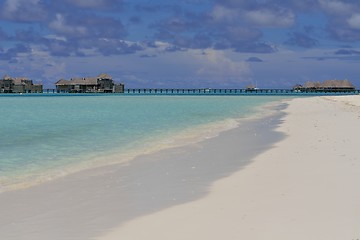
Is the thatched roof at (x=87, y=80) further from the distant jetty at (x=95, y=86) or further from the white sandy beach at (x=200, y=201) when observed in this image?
the white sandy beach at (x=200, y=201)

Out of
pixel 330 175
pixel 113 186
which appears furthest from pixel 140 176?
pixel 330 175

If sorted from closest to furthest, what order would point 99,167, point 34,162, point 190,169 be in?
1. point 190,169
2. point 99,167
3. point 34,162

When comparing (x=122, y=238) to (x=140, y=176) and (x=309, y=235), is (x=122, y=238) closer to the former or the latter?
(x=309, y=235)

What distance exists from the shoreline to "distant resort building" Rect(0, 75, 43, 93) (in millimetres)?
175002

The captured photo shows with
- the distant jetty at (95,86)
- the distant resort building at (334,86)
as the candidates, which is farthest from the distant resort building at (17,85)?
the distant resort building at (334,86)

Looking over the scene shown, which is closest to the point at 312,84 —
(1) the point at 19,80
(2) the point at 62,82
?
(2) the point at 62,82

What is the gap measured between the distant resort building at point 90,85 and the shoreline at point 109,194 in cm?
15871

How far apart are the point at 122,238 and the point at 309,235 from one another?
2.32 metres

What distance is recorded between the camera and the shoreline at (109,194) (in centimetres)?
704

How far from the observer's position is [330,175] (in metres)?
10.1

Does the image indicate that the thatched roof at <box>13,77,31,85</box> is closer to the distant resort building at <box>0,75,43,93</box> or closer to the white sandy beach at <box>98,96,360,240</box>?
the distant resort building at <box>0,75,43,93</box>

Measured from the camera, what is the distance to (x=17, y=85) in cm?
18338

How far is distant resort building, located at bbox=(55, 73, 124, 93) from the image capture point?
17062 centimetres

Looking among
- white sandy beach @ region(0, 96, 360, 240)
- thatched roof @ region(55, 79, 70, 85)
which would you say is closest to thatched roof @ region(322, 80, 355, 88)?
thatched roof @ region(55, 79, 70, 85)
